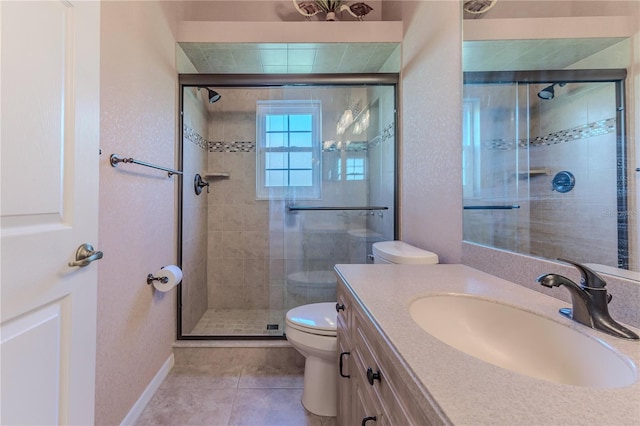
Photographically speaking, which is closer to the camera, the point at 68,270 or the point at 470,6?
the point at 68,270

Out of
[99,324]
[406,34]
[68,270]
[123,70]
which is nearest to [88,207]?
[68,270]

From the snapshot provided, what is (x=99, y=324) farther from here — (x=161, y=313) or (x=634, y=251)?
(x=634, y=251)

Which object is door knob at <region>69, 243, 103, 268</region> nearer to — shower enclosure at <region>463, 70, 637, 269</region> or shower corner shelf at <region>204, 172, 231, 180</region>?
shower enclosure at <region>463, 70, 637, 269</region>

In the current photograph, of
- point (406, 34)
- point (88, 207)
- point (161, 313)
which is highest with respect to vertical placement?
point (406, 34)

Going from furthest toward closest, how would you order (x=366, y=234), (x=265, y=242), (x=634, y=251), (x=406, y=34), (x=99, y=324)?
1. (x=265, y=242)
2. (x=366, y=234)
3. (x=406, y=34)
4. (x=99, y=324)
5. (x=634, y=251)

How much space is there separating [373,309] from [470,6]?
137 cm

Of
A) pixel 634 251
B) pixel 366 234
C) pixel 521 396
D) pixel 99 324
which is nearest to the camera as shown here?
pixel 521 396

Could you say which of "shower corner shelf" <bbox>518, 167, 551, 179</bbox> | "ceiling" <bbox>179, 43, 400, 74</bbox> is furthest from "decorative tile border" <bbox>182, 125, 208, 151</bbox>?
"shower corner shelf" <bbox>518, 167, 551, 179</bbox>

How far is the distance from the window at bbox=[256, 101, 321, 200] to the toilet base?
1359 mm

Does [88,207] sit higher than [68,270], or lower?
higher

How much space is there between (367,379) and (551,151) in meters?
0.89

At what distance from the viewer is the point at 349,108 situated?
7.69 feet

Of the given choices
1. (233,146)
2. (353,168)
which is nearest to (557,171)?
(353,168)

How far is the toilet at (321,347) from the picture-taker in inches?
52.2
